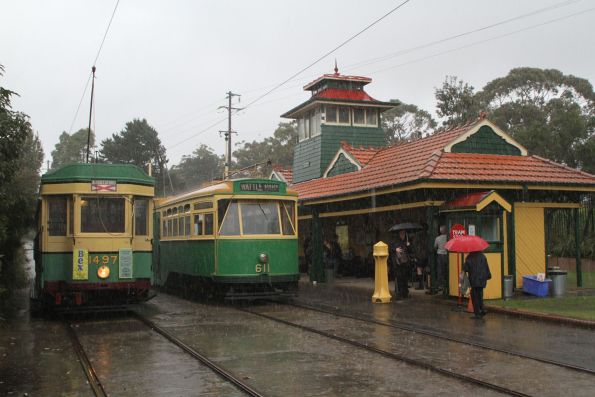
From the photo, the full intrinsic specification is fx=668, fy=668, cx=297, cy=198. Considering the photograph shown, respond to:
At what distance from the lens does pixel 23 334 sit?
1212 centimetres

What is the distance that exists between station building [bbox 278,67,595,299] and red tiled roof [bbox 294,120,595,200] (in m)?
0.04

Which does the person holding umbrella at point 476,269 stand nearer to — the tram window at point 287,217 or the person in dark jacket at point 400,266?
the person in dark jacket at point 400,266

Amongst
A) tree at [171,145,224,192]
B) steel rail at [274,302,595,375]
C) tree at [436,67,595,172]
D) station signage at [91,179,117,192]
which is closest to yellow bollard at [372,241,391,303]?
steel rail at [274,302,595,375]

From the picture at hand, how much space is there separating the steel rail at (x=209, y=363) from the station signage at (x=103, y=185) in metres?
2.81

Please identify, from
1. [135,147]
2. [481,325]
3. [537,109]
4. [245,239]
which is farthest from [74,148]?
[481,325]

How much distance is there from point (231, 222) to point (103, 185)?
3565mm

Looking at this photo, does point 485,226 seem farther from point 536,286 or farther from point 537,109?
point 537,109

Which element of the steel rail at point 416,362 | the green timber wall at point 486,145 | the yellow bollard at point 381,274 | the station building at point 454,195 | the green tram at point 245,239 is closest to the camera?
the steel rail at point 416,362

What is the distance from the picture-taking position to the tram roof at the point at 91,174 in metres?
13.4

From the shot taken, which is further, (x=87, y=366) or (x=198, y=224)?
(x=198, y=224)

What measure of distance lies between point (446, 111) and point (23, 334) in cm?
3983

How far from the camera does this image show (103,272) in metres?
13.3

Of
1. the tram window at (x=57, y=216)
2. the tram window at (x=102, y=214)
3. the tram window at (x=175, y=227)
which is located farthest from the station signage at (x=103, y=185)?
the tram window at (x=175, y=227)

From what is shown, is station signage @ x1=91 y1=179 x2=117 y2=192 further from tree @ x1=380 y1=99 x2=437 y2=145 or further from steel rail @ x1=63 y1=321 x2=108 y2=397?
tree @ x1=380 y1=99 x2=437 y2=145
